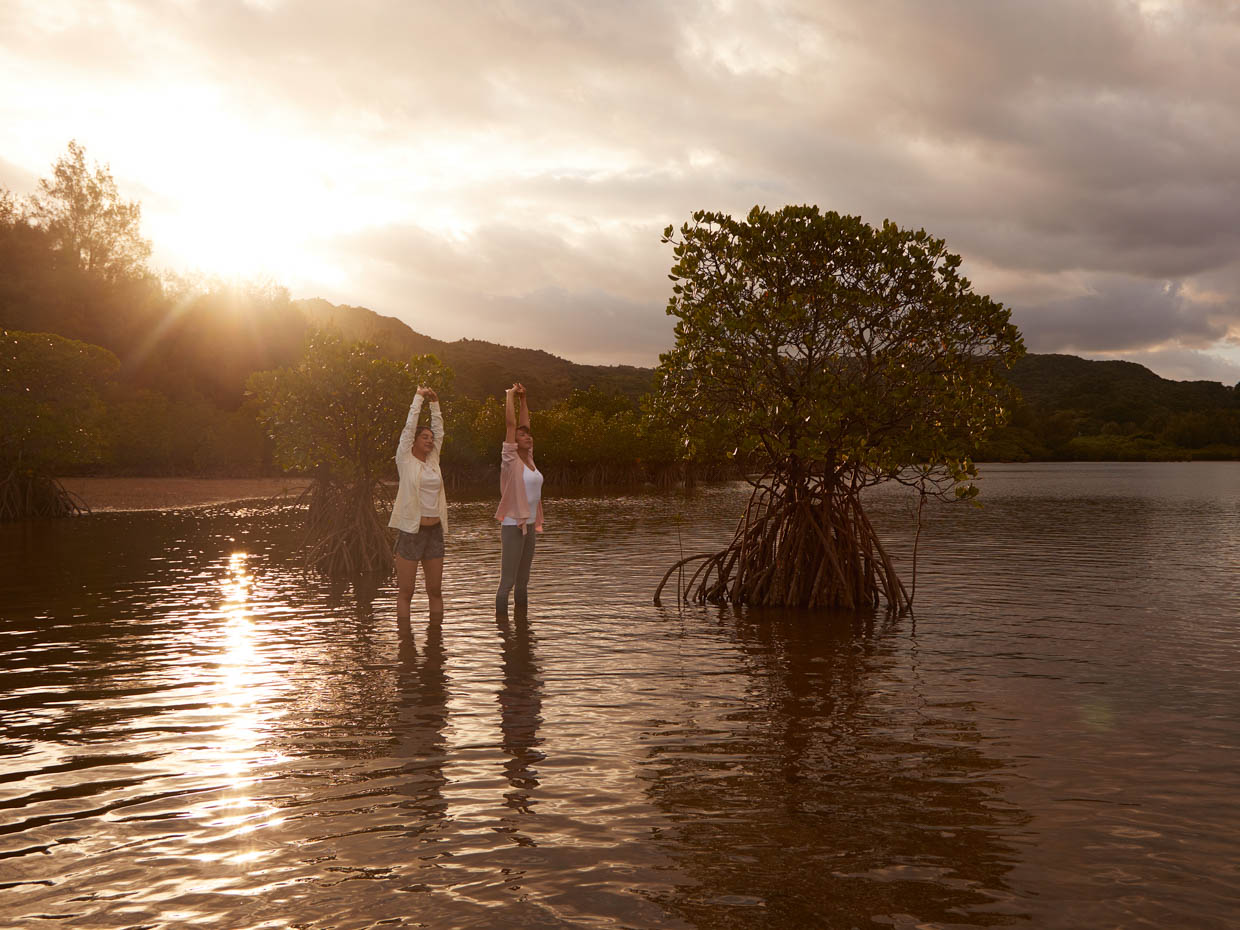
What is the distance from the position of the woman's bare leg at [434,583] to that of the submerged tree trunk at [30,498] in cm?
3378

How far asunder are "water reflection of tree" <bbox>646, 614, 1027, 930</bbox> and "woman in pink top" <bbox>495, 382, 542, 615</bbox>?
4777 millimetres

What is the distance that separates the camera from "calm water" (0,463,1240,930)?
5.88 m

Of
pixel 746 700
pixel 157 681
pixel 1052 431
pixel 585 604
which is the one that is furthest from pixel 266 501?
pixel 1052 431

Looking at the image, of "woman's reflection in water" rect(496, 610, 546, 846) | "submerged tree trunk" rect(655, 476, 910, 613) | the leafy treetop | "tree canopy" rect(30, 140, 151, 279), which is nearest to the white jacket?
"woman's reflection in water" rect(496, 610, 546, 846)

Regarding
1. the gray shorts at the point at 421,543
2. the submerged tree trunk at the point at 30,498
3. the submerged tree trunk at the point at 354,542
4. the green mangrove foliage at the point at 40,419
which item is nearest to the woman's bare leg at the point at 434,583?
the gray shorts at the point at 421,543

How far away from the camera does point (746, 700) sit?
1091cm

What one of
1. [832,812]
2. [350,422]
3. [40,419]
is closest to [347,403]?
[350,422]

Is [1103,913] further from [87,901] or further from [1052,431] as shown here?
[1052,431]

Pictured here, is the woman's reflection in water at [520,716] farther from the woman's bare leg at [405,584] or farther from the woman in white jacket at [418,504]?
the woman in white jacket at [418,504]

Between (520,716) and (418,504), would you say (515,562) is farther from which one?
(520,716)

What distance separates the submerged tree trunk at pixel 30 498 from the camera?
4053 cm

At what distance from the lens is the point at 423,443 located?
1373cm

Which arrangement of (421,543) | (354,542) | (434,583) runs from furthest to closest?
(354,542)
(434,583)
(421,543)

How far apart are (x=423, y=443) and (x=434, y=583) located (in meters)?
2.28
